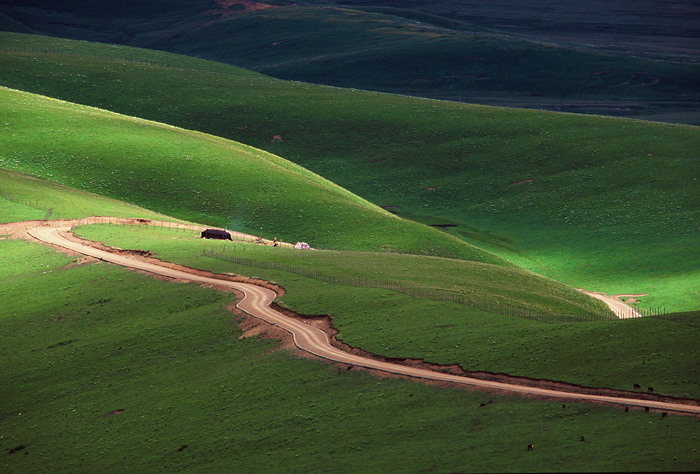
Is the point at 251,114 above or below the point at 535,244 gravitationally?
above

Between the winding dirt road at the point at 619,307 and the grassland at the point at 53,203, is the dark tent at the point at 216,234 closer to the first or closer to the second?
the grassland at the point at 53,203

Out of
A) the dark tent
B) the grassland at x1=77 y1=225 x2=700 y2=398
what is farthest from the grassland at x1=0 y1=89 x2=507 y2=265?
the grassland at x1=77 y1=225 x2=700 y2=398

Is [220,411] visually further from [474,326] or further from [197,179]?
[197,179]

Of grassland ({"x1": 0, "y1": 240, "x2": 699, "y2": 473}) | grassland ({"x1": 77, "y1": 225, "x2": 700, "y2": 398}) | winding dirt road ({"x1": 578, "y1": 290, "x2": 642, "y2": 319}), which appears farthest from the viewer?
winding dirt road ({"x1": 578, "y1": 290, "x2": 642, "y2": 319})

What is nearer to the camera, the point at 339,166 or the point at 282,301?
the point at 282,301

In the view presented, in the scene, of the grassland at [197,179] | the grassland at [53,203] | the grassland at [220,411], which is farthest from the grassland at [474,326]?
the grassland at [197,179]

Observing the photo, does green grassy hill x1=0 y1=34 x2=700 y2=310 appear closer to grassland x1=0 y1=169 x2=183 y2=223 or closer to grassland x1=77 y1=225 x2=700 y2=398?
grassland x1=77 y1=225 x2=700 y2=398

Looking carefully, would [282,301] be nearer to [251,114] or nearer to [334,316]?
[334,316]

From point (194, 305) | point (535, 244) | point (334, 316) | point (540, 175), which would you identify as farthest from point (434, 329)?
point (540, 175)
